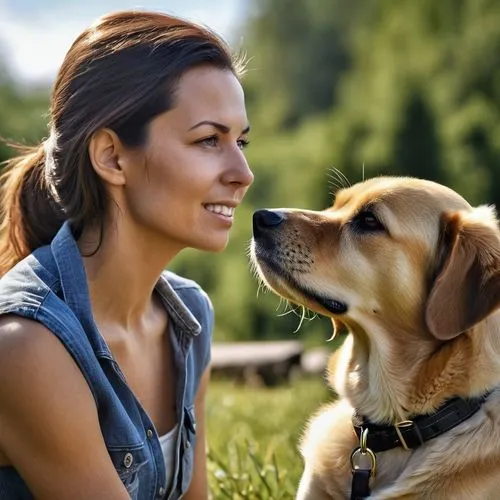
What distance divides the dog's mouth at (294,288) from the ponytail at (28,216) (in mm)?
759

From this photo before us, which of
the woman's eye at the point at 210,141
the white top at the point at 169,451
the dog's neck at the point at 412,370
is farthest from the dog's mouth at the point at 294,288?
the white top at the point at 169,451

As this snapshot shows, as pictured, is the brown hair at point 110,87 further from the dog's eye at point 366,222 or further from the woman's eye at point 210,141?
the dog's eye at point 366,222

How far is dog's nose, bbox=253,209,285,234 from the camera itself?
3.48 m

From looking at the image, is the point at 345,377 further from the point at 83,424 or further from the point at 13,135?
the point at 13,135

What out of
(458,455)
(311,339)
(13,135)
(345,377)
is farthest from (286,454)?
(13,135)

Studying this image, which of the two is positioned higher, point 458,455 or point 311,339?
point 458,455

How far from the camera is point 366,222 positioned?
3535 mm

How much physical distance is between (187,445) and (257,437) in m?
2.05

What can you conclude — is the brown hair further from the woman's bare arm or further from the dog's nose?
the woman's bare arm

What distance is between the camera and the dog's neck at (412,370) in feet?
10.4

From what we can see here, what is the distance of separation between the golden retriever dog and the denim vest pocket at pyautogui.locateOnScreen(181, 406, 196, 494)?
0.42m

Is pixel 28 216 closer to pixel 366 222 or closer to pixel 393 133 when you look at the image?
pixel 366 222

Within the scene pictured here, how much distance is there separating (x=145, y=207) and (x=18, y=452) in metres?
0.89

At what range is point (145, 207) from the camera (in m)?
3.36
